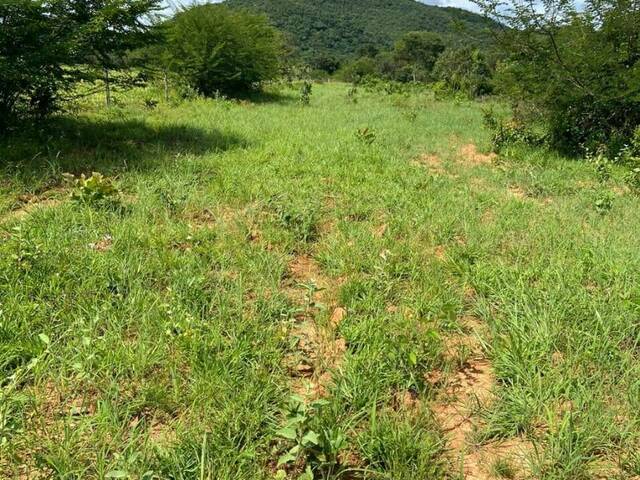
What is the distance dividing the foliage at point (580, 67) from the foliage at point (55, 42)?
5570mm

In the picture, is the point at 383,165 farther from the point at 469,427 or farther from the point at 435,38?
the point at 435,38

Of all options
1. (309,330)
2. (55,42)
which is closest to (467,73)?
(55,42)

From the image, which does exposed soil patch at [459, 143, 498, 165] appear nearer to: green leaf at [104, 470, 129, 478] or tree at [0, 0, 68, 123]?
tree at [0, 0, 68, 123]

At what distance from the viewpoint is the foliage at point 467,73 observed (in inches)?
739

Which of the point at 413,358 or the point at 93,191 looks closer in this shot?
the point at 413,358

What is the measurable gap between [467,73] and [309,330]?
25.6 m

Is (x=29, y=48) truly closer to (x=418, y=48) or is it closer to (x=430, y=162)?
(x=430, y=162)

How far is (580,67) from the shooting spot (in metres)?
6.47

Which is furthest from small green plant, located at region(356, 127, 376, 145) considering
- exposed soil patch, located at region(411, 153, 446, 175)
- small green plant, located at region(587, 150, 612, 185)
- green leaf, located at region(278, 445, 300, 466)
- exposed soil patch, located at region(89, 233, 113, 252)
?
green leaf, located at region(278, 445, 300, 466)

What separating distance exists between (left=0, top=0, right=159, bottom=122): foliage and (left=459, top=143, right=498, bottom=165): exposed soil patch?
15.2ft

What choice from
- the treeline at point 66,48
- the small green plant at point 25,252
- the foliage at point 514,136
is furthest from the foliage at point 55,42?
the foliage at point 514,136

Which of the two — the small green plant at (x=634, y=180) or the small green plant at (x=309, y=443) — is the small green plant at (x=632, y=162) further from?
the small green plant at (x=309, y=443)

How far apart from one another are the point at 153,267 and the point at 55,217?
3.54ft

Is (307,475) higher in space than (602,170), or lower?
lower
